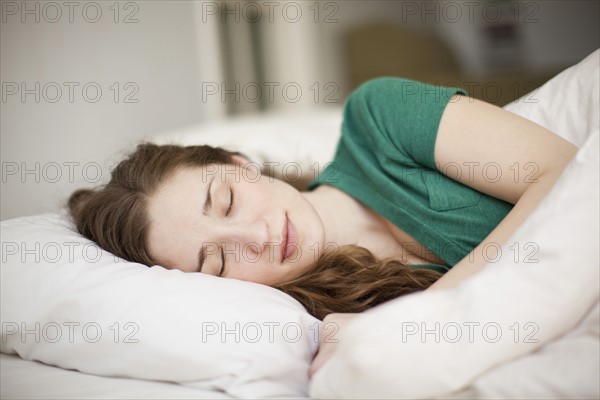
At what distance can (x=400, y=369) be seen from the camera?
57 centimetres

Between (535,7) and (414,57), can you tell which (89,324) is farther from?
(535,7)

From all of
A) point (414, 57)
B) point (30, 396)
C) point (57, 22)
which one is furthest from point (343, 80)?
point (30, 396)

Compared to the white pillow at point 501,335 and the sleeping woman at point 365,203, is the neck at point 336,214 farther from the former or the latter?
the white pillow at point 501,335

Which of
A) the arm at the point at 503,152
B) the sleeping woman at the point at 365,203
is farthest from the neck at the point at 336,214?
the arm at the point at 503,152

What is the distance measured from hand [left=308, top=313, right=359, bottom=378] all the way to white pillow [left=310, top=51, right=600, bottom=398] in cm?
12

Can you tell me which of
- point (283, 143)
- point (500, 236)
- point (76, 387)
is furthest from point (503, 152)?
point (283, 143)

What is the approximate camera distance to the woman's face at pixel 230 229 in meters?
0.95

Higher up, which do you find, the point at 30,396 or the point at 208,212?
the point at 208,212

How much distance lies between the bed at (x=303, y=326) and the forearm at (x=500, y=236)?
0.15 meters

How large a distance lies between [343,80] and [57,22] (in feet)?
8.09

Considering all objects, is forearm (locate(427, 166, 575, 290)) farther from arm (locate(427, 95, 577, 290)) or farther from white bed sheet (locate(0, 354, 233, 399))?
white bed sheet (locate(0, 354, 233, 399))

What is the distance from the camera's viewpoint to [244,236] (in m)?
0.95

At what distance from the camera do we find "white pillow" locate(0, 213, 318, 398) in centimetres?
72

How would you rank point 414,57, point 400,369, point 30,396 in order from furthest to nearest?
point 414,57 < point 30,396 < point 400,369
